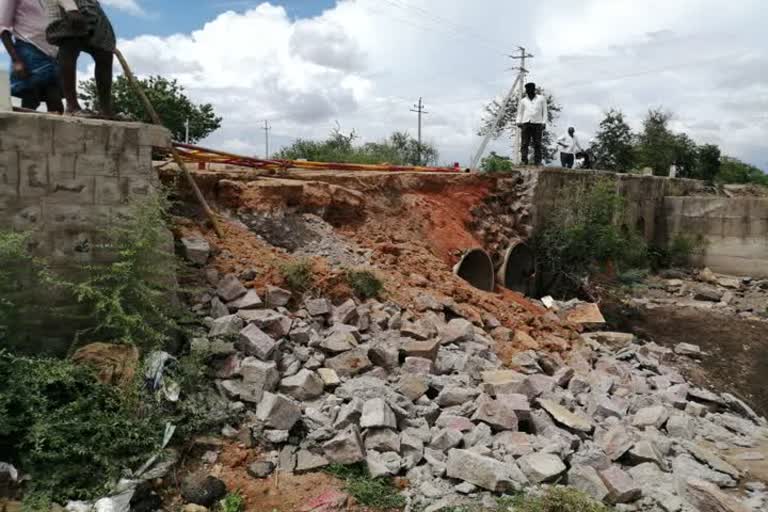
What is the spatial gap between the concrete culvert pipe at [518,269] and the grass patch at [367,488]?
5986mm

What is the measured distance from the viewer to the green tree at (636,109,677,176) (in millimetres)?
23406

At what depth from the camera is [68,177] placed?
15.1 ft

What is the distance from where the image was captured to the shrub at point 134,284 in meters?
4.26

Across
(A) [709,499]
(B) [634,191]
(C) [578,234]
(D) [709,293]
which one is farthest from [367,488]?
(B) [634,191]

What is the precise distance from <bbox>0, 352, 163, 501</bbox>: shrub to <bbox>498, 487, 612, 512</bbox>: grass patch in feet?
7.49

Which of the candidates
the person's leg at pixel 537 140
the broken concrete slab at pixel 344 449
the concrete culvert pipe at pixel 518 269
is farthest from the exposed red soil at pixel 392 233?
the broken concrete slab at pixel 344 449

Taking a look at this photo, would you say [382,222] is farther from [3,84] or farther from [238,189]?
[3,84]

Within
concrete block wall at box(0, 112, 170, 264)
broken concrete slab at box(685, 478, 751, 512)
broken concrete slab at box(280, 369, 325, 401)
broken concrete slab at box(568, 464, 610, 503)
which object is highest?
concrete block wall at box(0, 112, 170, 264)

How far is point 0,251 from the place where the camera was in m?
4.05

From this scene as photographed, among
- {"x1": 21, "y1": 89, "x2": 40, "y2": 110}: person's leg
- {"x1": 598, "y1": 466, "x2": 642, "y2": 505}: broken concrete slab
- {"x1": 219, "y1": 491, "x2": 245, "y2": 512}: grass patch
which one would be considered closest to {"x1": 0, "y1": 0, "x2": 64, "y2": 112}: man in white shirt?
{"x1": 21, "y1": 89, "x2": 40, "y2": 110}: person's leg

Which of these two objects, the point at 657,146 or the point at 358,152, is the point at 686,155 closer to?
the point at 657,146

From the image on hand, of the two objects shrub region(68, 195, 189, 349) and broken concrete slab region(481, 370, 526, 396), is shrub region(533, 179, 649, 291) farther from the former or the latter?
shrub region(68, 195, 189, 349)

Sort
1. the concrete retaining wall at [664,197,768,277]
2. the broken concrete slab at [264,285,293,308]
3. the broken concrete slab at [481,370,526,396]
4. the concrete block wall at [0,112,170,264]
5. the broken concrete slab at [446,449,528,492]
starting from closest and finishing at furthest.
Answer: the broken concrete slab at [446,449,528,492], the concrete block wall at [0,112,170,264], the broken concrete slab at [481,370,526,396], the broken concrete slab at [264,285,293,308], the concrete retaining wall at [664,197,768,277]

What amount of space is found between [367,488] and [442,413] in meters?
1.13
